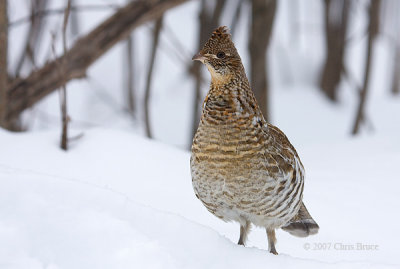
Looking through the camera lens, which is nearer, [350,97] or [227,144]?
[227,144]

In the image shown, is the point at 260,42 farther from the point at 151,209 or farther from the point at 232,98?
the point at 151,209

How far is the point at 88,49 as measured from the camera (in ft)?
15.6

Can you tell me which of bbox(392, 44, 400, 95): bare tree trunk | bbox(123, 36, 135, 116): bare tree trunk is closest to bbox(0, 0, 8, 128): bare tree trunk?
bbox(123, 36, 135, 116): bare tree trunk

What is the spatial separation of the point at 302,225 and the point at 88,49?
228cm

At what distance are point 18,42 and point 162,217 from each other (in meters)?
6.55

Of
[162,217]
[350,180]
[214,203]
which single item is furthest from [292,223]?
[350,180]

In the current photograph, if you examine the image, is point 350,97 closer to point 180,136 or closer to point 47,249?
point 180,136

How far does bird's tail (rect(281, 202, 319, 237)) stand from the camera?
3.25 meters

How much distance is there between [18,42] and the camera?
334 inches

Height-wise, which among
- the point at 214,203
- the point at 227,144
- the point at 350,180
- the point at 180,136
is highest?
the point at 227,144

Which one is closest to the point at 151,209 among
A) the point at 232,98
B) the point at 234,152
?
the point at 234,152

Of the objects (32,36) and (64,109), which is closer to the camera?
(64,109)

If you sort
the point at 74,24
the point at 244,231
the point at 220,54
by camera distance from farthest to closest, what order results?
the point at 74,24 < the point at 244,231 < the point at 220,54

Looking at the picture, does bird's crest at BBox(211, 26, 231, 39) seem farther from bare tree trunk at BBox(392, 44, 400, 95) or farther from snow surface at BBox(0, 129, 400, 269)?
bare tree trunk at BBox(392, 44, 400, 95)
